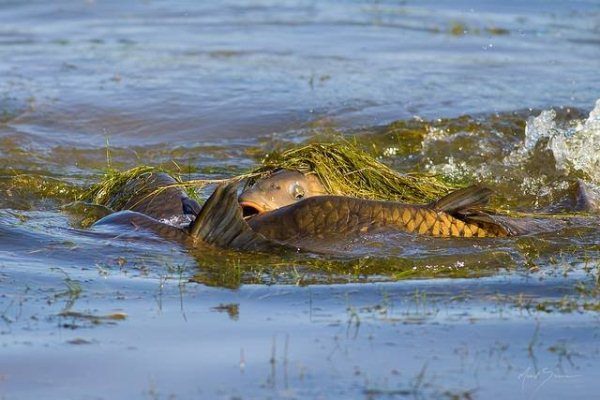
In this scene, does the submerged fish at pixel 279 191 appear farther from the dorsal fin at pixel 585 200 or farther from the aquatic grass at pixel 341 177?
the dorsal fin at pixel 585 200

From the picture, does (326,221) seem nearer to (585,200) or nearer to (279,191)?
(279,191)

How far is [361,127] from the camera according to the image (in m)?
11.2

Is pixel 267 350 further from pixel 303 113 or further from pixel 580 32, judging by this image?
pixel 580 32

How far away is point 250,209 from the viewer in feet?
22.6

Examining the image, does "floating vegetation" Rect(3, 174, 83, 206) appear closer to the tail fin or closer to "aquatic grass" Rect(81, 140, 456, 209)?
"aquatic grass" Rect(81, 140, 456, 209)

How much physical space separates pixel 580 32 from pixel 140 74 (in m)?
5.96

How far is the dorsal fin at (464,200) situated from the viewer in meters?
6.26

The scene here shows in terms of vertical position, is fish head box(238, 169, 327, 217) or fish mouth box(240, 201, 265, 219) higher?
fish head box(238, 169, 327, 217)

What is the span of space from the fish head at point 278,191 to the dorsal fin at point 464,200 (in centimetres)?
85

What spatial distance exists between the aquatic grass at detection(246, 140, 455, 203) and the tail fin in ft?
2.51

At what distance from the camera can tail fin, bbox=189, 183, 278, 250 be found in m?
6.21

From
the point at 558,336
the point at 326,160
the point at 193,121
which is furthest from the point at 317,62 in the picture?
the point at 558,336
